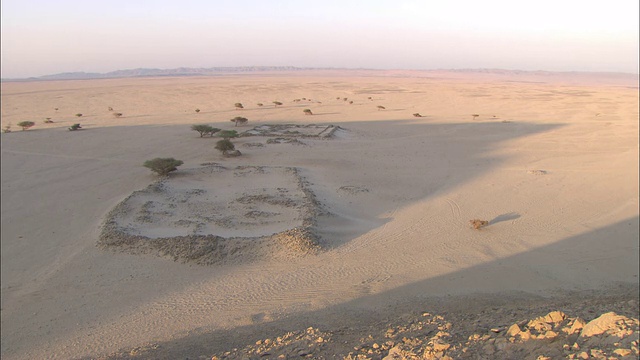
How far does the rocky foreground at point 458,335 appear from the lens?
13.9 ft

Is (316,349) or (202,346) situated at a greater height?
(316,349)

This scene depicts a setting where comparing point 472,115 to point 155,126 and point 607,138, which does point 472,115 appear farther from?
point 155,126

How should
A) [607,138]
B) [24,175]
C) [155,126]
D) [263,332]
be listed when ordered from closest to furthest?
[263,332], [24,175], [607,138], [155,126]

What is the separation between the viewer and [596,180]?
1494 cm

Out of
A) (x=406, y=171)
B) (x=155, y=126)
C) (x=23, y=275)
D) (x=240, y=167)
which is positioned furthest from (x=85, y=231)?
(x=155, y=126)

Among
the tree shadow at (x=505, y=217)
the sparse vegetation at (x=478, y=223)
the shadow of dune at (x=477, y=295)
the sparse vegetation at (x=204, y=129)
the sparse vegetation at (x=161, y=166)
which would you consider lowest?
the shadow of dune at (x=477, y=295)

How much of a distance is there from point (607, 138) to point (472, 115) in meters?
9.70

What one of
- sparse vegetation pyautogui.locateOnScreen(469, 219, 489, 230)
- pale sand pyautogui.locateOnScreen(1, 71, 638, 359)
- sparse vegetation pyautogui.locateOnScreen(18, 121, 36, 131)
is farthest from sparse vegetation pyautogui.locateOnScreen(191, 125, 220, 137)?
sparse vegetation pyautogui.locateOnScreen(469, 219, 489, 230)

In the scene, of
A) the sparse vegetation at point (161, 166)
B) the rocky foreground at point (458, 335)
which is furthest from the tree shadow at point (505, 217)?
the sparse vegetation at point (161, 166)

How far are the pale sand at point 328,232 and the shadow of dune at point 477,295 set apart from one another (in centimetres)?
5

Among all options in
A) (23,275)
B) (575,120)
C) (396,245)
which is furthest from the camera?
(575,120)

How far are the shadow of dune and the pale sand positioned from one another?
0.05m

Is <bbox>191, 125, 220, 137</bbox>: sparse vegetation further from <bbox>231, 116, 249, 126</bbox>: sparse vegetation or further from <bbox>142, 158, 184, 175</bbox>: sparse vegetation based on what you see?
<bbox>142, 158, 184, 175</bbox>: sparse vegetation

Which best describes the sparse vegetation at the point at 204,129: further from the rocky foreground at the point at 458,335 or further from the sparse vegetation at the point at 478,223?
the rocky foreground at the point at 458,335
